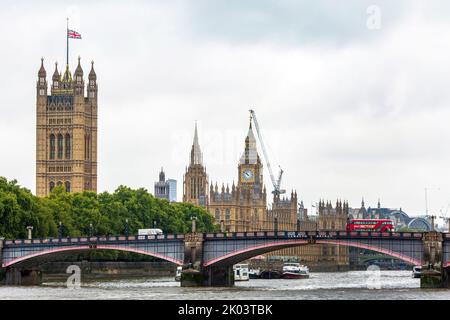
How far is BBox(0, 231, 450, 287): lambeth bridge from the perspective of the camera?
108m

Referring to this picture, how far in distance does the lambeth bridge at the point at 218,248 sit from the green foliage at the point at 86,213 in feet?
31.1

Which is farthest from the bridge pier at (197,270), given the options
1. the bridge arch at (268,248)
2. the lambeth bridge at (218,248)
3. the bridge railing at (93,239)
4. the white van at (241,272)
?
the white van at (241,272)

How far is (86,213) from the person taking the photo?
160000 millimetres

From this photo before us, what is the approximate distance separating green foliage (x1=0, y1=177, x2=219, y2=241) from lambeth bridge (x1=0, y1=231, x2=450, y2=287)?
31.1 feet

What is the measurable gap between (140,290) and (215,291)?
5927 millimetres

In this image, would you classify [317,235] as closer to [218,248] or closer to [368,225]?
[218,248]

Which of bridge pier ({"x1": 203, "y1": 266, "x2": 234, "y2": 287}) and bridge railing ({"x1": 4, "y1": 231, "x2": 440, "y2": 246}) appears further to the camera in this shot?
bridge pier ({"x1": 203, "y1": 266, "x2": 234, "y2": 287})

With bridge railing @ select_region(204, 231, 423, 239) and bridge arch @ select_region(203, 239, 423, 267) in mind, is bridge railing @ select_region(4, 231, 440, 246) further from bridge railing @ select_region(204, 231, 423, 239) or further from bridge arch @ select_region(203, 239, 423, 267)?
bridge arch @ select_region(203, 239, 423, 267)

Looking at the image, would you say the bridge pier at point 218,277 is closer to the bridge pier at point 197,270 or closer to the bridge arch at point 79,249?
the bridge pier at point 197,270

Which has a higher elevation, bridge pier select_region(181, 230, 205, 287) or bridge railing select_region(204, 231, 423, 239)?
bridge railing select_region(204, 231, 423, 239)

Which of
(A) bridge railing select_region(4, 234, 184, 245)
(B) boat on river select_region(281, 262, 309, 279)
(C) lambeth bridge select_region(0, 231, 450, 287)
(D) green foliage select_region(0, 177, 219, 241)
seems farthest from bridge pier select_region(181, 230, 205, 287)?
(B) boat on river select_region(281, 262, 309, 279)
